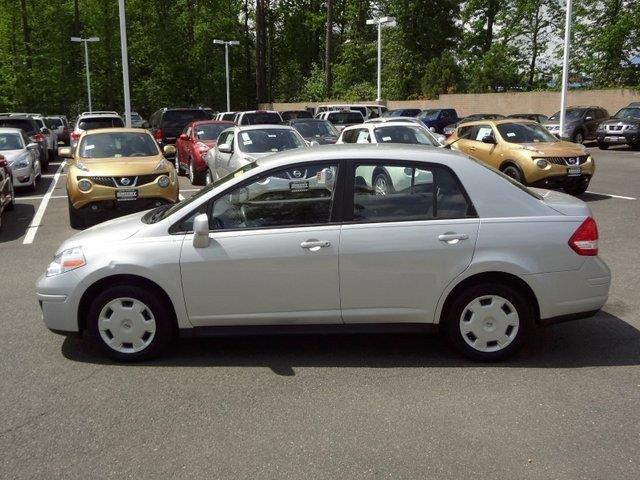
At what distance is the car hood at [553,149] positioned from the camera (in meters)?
13.5

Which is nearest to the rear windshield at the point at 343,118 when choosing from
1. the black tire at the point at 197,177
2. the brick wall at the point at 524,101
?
the black tire at the point at 197,177

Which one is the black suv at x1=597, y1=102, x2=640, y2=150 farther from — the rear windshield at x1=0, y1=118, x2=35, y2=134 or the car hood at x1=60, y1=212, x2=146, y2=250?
the car hood at x1=60, y1=212, x2=146, y2=250

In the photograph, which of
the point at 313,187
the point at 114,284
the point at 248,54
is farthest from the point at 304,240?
the point at 248,54

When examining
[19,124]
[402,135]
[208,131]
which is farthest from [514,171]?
[19,124]

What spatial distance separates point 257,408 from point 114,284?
4.94ft

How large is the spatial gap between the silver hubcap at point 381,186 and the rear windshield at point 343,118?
21083 mm

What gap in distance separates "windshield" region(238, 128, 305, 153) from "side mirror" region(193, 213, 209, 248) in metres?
8.19

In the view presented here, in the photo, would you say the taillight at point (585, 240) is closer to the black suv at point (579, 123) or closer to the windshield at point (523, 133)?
the windshield at point (523, 133)

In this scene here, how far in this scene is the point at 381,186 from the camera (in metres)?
5.14

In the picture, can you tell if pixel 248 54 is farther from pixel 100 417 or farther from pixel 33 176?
pixel 100 417

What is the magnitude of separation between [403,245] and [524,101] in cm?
4015

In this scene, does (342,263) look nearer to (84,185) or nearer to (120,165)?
(84,185)

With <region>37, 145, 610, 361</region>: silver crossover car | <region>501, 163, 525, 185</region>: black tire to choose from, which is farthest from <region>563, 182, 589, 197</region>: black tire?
<region>37, 145, 610, 361</region>: silver crossover car

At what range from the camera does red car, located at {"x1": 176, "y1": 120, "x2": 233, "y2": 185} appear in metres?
16.8
